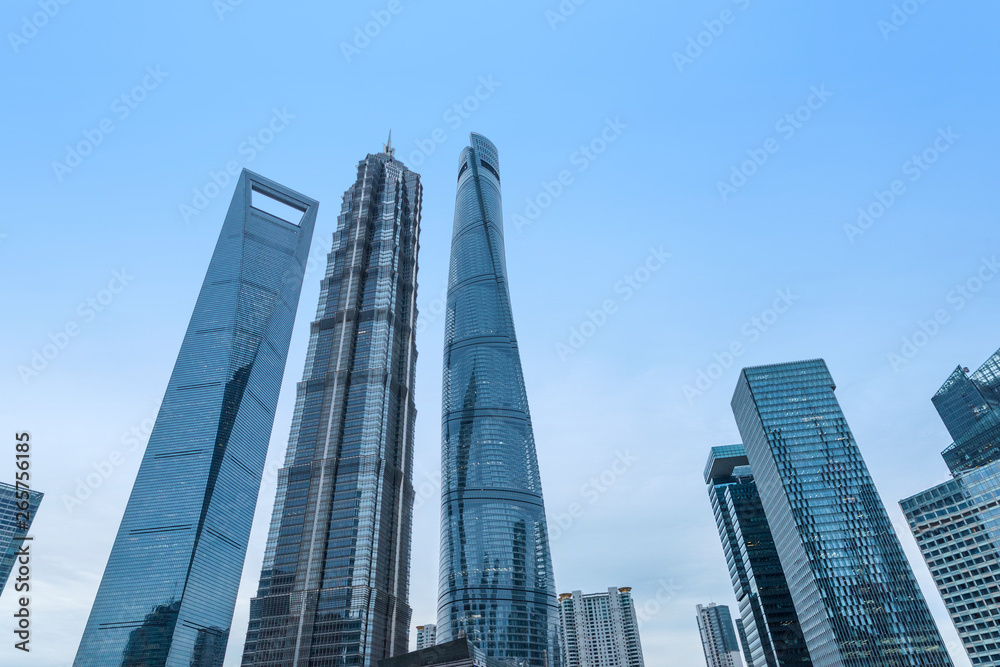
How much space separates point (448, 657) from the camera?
91125mm

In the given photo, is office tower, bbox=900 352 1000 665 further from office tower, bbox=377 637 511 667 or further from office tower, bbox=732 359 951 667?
office tower, bbox=377 637 511 667

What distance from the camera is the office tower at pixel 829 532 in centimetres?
14925

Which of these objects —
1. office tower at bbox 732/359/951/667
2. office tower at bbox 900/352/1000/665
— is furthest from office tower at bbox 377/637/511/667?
office tower at bbox 900/352/1000/665

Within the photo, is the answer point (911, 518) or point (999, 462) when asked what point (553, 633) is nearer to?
point (911, 518)

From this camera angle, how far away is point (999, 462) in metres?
160

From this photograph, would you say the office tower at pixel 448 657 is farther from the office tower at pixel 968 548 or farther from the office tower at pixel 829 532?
the office tower at pixel 968 548

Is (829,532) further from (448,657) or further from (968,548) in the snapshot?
(448,657)

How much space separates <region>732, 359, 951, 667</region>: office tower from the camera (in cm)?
14925

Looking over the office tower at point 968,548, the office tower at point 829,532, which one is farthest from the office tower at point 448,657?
the office tower at point 968,548

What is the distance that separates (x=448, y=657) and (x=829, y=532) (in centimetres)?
11172

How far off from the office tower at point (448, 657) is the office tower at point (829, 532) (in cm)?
9730

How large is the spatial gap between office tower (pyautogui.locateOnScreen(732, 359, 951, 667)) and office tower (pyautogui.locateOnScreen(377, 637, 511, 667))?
319 feet

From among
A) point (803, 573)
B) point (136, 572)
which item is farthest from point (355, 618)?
point (803, 573)

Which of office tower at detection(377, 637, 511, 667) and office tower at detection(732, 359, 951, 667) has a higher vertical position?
office tower at detection(732, 359, 951, 667)
